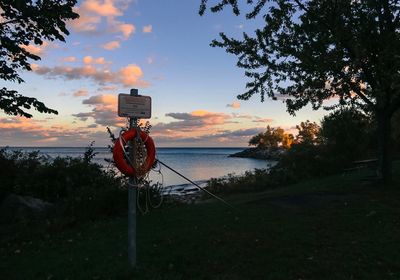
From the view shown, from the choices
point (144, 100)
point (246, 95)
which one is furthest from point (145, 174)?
point (246, 95)

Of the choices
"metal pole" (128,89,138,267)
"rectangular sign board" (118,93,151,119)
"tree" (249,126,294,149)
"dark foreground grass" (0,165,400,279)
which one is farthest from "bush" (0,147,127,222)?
"tree" (249,126,294,149)

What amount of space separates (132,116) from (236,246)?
3061mm

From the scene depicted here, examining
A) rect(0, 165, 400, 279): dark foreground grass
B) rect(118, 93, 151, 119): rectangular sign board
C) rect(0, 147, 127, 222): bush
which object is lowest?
rect(0, 165, 400, 279): dark foreground grass

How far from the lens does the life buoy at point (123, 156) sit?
6.30 meters

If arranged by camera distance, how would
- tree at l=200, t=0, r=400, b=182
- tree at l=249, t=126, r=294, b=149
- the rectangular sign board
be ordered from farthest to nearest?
1. tree at l=249, t=126, r=294, b=149
2. tree at l=200, t=0, r=400, b=182
3. the rectangular sign board

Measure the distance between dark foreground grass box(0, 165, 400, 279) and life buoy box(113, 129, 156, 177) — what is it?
1.47 meters

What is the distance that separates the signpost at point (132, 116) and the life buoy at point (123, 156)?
0.31 ft

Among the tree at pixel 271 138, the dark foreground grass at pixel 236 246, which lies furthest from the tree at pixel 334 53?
the tree at pixel 271 138

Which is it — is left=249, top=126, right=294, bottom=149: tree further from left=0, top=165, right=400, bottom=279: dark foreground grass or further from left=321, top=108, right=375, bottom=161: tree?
left=0, top=165, right=400, bottom=279: dark foreground grass

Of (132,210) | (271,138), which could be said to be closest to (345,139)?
(132,210)

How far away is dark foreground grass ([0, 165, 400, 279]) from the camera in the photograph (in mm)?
6488

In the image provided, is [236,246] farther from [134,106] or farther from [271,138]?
[271,138]

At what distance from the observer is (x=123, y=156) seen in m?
6.41

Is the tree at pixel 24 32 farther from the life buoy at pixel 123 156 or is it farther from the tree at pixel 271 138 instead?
the tree at pixel 271 138
